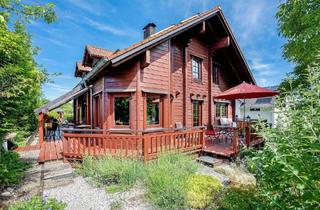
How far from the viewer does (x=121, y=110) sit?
7660 mm

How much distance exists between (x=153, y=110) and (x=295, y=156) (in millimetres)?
6542

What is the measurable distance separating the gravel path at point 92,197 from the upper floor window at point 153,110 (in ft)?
11.8

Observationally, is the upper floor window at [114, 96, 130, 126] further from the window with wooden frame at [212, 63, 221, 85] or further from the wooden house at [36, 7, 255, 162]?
the window with wooden frame at [212, 63, 221, 85]

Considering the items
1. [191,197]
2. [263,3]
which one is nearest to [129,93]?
[191,197]

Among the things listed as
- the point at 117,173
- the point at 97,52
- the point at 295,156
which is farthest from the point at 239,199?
the point at 97,52

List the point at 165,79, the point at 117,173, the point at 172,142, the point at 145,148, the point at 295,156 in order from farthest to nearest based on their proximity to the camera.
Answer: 1. the point at 165,79
2. the point at 172,142
3. the point at 145,148
4. the point at 117,173
5. the point at 295,156

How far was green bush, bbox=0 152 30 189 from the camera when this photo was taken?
4822mm

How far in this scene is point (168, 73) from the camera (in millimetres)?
8336

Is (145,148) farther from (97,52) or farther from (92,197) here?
(97,52)

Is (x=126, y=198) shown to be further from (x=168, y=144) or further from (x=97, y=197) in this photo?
(x=168, y=144)

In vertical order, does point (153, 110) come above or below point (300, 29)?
below

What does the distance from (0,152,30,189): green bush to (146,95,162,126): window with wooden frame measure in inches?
178

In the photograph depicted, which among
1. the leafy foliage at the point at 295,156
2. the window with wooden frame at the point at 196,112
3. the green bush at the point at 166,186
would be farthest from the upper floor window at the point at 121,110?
the leafy foliage at the point at 295,156

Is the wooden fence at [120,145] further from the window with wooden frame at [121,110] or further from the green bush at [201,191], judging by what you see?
the green bush at [201,191]
